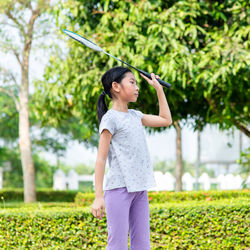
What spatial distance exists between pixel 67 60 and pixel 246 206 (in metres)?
3.45

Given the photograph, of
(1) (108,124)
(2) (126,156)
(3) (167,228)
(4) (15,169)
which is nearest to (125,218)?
(2) (126,156)

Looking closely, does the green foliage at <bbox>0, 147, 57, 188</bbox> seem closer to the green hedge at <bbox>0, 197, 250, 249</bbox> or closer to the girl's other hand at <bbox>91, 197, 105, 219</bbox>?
the green hedge at <bbox>0, 197, 250, 249</bbox>

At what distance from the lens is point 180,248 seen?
157 inches

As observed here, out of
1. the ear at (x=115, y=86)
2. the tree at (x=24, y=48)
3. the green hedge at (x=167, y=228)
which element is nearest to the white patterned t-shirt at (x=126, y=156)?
the ear at (x=115, y=86)

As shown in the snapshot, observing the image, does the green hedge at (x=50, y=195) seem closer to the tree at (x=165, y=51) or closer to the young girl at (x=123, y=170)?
the tree at (x=165, y=51)

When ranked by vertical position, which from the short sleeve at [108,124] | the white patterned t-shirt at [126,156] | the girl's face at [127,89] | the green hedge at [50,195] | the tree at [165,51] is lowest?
the green hedge at [50,195]

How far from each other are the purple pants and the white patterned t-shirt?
0.17 ft

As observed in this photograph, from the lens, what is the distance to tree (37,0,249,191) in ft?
16.8

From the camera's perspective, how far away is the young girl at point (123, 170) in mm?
2119

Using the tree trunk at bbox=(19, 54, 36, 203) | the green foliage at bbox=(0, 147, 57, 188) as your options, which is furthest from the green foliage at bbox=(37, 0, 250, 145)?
the green foliage at bbox=(0, 147, 57, 188)

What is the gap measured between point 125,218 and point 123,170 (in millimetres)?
246

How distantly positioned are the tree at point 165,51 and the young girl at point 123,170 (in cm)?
265

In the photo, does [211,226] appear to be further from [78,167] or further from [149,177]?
[78,167]

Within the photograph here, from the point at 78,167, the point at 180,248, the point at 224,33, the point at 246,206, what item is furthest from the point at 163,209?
the point at 78,167
